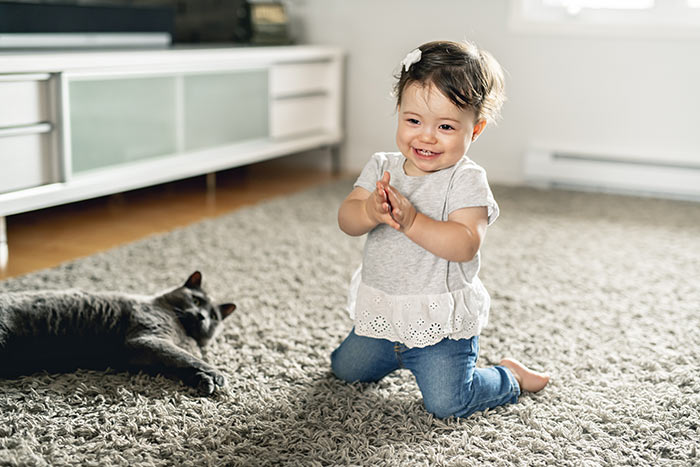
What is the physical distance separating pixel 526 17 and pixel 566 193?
836 millimetres

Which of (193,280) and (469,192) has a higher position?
(469,192)

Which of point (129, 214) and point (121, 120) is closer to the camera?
point (121, 120)

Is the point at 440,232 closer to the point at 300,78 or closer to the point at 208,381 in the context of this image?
the point at 208,381

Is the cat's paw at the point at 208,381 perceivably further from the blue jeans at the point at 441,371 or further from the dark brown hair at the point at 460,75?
the dark brown hair at the point at 460,75

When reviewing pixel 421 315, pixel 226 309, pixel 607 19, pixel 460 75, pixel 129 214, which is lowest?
pixel 129 214

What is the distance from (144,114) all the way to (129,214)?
41cm

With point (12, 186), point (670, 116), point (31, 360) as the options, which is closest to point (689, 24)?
point (670, 116)

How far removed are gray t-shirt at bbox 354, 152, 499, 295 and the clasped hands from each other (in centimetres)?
8

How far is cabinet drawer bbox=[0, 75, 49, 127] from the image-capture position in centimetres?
203

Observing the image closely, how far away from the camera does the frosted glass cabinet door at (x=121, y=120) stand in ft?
7.61

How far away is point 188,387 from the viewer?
132 centimetres

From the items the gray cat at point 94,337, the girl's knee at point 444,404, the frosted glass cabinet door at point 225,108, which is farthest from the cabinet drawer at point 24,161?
the girl's knee at point 444,404

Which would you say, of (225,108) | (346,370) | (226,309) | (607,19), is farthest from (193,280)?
(607,19)

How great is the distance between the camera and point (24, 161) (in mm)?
2141
